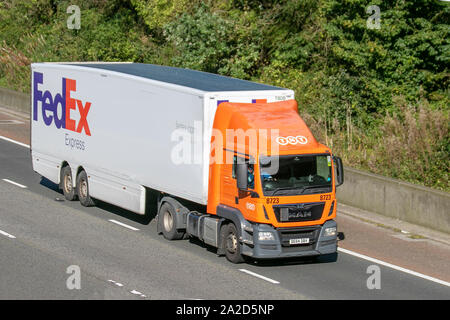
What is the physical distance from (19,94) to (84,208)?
1518 cm

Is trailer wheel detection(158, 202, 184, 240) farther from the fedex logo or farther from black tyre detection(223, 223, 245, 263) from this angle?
the fedex logo

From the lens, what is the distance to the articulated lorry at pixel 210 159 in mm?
18734

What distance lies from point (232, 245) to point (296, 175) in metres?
1.96

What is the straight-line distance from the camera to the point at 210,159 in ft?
64.2

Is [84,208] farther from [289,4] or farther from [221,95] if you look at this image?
[289,4]

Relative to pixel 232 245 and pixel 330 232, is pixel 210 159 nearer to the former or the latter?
pixel 232 245

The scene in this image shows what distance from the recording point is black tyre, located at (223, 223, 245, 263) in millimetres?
19211

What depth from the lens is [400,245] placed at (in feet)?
71.2

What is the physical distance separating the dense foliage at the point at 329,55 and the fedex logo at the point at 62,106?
7275mm

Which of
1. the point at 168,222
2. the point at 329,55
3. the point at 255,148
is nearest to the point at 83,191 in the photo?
the point at 168,222

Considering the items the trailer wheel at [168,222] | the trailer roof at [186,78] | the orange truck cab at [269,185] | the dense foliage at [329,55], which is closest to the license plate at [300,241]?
the orange truck cab at [269,185]

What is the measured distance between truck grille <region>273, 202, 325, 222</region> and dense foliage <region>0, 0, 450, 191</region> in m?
5.96

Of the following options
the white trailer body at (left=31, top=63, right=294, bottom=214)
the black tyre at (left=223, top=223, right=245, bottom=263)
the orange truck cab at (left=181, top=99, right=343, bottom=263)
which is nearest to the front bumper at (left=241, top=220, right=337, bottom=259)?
the orange truck cab at (left=181, top=99, right=343, bottom=263)

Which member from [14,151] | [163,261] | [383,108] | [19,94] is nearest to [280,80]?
[383,108]
